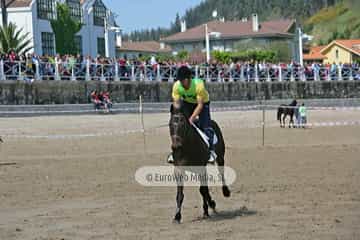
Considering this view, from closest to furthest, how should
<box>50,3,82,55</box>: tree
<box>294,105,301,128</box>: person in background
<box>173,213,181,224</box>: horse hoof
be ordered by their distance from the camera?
1. <box>173,213,181,224</box>: horse hoof
2. <box>294,105,301,128</box>: person in background
3. <box>50,3,82,55</box>: tree

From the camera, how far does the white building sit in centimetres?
5922

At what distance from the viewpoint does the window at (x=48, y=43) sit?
61.1 metres

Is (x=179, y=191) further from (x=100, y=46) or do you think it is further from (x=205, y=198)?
(x=100, y=46)

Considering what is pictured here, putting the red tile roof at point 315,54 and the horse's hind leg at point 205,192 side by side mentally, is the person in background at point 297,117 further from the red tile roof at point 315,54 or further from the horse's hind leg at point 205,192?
the red tile roof at point 315,54

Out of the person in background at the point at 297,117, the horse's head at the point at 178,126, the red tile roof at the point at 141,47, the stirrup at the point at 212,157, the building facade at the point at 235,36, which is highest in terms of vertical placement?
the building facade at the point at 235,36

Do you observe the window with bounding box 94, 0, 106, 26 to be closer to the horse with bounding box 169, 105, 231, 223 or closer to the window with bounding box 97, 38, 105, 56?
the window with bounding box 97, 38, 105, 56

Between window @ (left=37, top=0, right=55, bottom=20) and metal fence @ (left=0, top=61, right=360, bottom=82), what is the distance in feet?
64.9

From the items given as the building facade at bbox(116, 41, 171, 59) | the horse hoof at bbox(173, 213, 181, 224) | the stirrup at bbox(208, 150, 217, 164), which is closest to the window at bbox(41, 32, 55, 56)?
the building facade at bbox(116, 41, 171, 59)

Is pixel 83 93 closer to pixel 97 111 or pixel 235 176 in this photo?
pixel 97 111

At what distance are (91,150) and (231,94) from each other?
23.1 metres

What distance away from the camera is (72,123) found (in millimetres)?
30406

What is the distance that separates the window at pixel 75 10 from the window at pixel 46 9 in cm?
281

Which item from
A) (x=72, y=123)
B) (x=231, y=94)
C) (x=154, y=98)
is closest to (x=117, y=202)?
(x=72, y=123)

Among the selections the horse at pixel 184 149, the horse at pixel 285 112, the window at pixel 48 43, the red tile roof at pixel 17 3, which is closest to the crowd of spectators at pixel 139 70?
the horse at pixel 285 112
